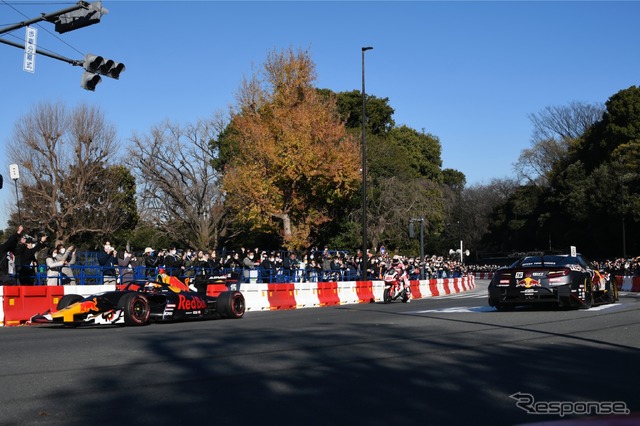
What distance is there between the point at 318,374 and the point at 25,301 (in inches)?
471

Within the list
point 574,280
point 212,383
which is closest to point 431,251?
point 574,280

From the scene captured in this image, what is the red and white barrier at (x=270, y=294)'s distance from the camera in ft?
58.4

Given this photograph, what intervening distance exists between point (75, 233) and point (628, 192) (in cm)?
4098

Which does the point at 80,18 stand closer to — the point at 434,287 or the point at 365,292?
the point at 365,292

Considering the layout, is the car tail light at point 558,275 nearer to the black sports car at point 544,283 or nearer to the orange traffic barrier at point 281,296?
the black sports car at point 544,283

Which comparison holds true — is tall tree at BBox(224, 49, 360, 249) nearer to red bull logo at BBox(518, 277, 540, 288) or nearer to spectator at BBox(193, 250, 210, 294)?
spectator at BBox(193, 250, 210, 294)

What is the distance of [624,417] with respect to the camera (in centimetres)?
322

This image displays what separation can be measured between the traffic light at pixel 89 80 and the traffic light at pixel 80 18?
105cm

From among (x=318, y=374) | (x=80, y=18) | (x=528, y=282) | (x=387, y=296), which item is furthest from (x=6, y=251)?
(x=387, y=296)

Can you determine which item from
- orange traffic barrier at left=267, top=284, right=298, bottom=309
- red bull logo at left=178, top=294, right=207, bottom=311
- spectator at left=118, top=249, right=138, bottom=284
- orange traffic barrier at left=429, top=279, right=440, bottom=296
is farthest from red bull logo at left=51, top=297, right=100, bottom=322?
orange traffic barrier at left=429, top=279, right=440, bottom=296

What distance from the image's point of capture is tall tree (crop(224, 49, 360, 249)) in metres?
38.0

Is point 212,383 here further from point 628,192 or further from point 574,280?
point 628,192

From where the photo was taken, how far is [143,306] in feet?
51.6

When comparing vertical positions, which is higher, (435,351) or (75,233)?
(75,233)
